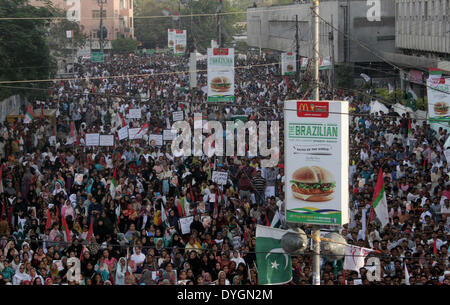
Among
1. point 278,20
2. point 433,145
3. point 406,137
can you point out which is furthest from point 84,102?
point 278,20

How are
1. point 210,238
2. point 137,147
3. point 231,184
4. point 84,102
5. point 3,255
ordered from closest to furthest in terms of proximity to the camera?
point 3,255
point 210,238
point 231,184
point 137,147
point 84,102

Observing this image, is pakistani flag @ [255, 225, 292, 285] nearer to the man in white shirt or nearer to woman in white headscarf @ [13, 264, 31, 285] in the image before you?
the man in white shirt

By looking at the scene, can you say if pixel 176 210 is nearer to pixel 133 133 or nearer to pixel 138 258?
pixel 138 258

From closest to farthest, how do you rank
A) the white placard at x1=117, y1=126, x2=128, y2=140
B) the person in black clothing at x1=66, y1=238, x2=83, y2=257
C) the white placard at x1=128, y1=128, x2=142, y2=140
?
the person in black clothing at x1=66, y1=238, x2=83, y2=257
the white placard at x1=117, y1=126, x2=128, y2=140
the white placard at x1=128, y1=128, x2=142, y2=140

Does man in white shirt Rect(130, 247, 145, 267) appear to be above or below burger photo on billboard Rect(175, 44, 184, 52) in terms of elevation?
below

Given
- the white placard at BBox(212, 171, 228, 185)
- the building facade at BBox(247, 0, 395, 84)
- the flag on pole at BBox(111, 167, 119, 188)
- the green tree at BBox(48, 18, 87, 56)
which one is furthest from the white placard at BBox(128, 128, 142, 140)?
the green tree at BBox(48, 18, 87, 56)

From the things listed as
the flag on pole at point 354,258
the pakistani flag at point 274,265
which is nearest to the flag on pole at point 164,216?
the pakistani flag at point 274,265

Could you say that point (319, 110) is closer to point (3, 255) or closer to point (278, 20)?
point (3, 255)

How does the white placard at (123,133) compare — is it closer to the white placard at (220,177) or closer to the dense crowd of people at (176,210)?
the dense crowd of people at (176,210)
